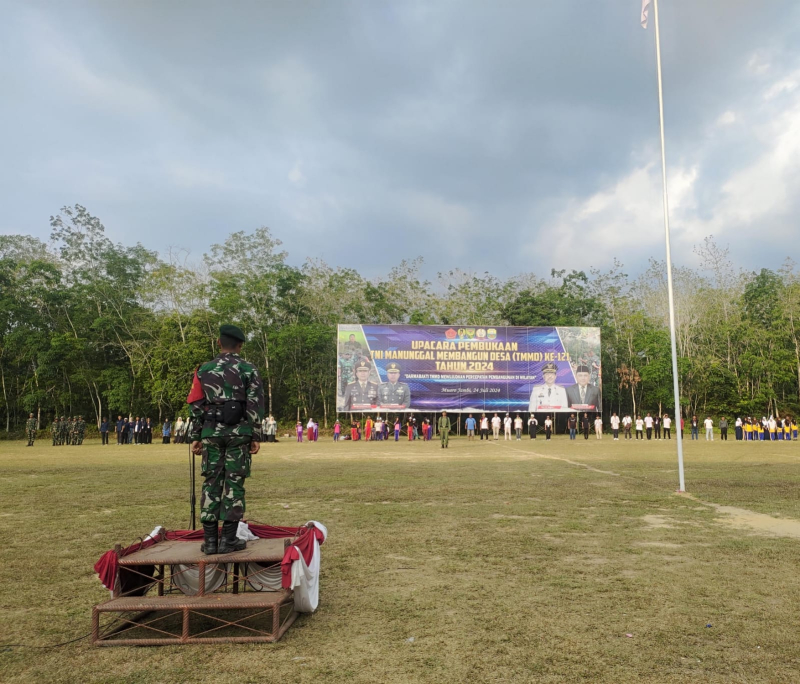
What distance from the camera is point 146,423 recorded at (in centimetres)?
3306

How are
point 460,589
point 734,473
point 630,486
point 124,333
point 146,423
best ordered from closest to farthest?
point 460,589 → point 630,486 → point 734,473 → point 146,423 → point 124,333

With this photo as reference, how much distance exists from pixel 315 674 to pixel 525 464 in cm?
1468

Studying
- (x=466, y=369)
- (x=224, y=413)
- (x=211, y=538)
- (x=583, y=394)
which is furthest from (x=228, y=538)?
(x=583, y=394)

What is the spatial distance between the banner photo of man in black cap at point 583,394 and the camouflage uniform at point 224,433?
33481mm

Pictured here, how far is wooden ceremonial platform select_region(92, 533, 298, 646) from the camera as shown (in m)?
3.79

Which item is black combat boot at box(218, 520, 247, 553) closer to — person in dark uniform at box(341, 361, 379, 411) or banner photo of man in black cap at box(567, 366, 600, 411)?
person in dark uniform at box(341, 361, 379, 411)

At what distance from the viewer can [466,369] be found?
36.0 metres

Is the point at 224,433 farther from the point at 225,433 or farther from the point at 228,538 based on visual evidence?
the point at 228,538

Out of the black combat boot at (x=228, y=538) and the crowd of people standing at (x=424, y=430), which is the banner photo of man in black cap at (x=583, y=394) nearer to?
the crowd of people standing at (x=424, y=430)

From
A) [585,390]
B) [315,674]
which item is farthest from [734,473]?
[585,390]

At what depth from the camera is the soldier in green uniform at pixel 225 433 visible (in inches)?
174

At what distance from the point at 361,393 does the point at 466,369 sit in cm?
631

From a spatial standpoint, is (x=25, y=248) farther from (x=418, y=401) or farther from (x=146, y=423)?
Result: (x=418, y=401)

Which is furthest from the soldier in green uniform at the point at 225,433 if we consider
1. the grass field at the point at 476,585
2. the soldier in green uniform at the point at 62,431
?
the soldier in green uniform at the point at 62,431
